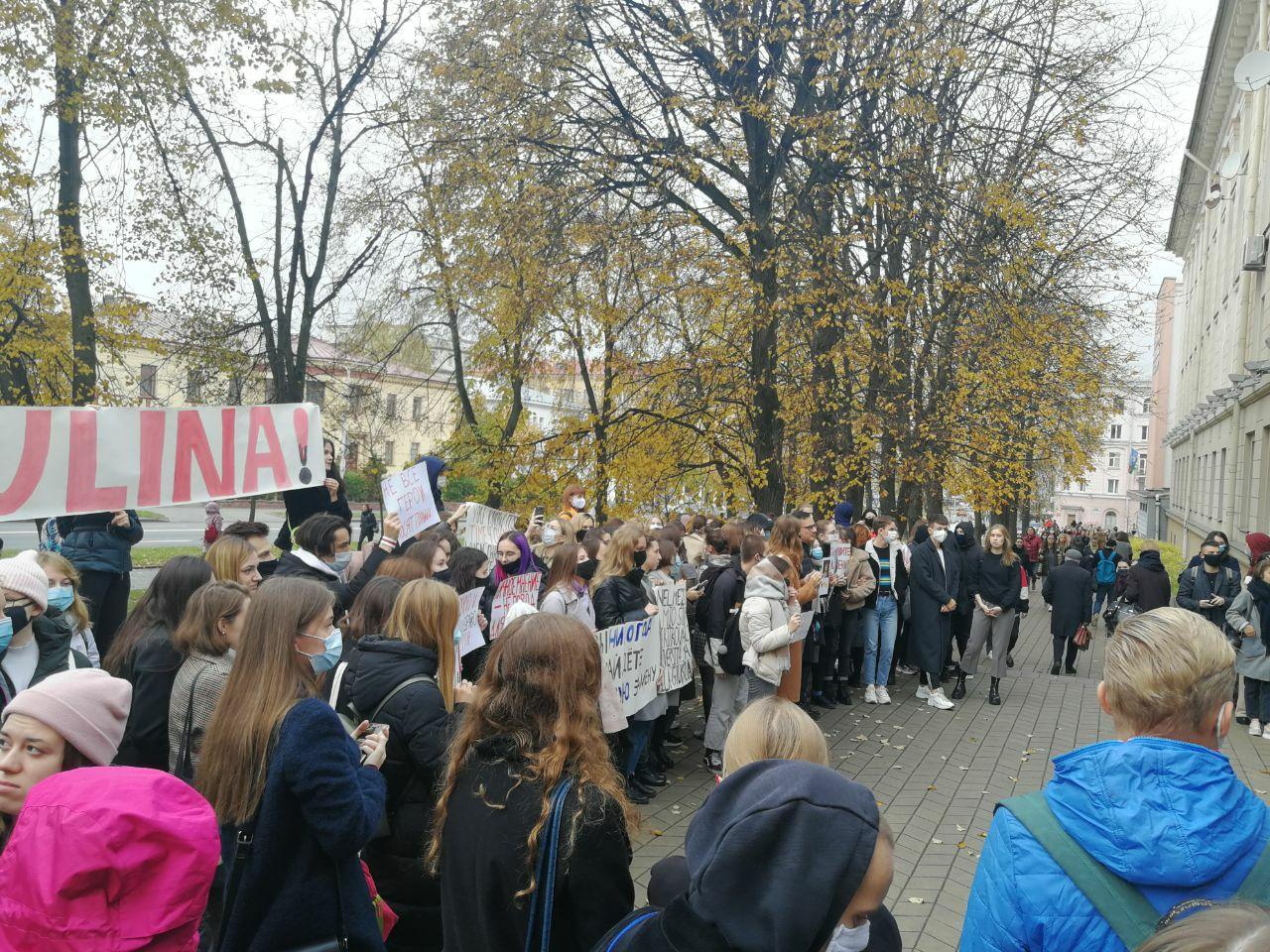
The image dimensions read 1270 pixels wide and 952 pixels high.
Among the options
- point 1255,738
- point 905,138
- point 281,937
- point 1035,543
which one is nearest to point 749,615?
point 281,937

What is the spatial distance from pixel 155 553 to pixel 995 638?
21.6m

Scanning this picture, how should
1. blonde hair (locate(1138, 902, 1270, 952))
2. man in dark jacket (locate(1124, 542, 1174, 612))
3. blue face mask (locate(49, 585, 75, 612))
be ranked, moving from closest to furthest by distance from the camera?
1. blonde hair (locate(1138, 902, 1270, 952))
2. blue face mask (locate(49, 585, 75, 612))
3. man in dark jacket (locate(1124, 542, 1174, 612))

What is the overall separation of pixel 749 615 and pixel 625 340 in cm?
1044

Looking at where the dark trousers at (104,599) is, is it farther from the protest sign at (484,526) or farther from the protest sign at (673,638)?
the protest sign at (673,638)

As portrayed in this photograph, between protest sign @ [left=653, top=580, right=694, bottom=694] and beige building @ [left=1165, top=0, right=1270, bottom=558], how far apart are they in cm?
1492

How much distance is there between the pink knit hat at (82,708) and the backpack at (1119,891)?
2280mm

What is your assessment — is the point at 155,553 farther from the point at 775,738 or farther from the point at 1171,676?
the point at 1171,676

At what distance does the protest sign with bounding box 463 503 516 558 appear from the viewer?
9.05 m

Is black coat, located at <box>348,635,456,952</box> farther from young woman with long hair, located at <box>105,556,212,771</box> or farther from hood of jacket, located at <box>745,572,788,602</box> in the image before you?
hood of jacket, located at <box>745,572,788,602</box>

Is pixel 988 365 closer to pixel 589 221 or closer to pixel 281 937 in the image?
pixel 589 221

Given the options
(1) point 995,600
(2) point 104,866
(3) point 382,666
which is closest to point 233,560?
(3) point 382,666

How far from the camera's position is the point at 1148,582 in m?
13.0

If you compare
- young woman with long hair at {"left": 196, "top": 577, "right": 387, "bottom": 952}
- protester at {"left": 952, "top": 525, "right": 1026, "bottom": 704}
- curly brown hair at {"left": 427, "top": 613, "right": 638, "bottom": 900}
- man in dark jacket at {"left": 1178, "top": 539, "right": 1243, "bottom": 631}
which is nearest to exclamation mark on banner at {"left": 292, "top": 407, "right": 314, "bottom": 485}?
young woman with long hair at {"left": 196, "top": 577, "right": 387, "bottom": 952}

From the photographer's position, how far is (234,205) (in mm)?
19078
